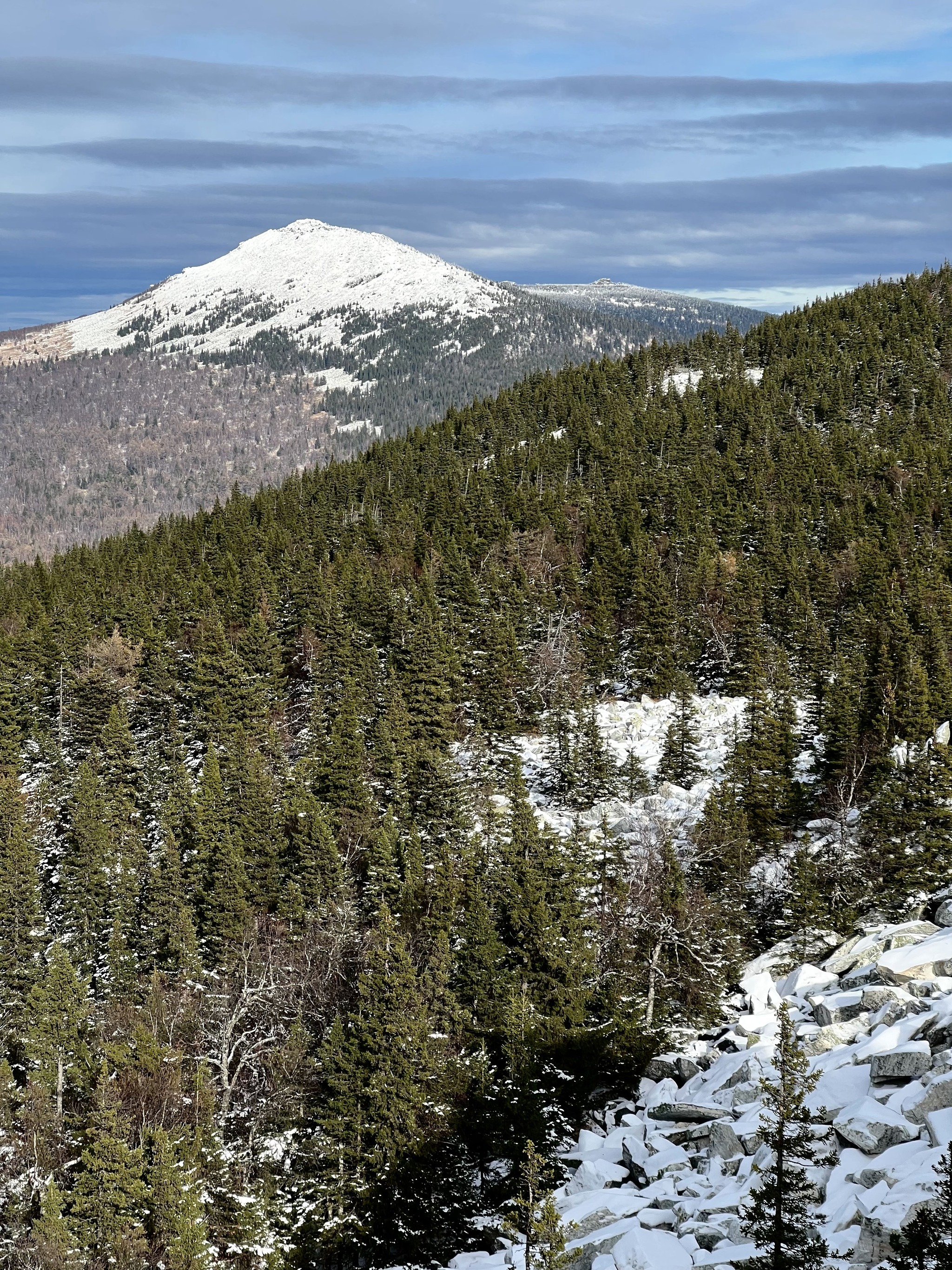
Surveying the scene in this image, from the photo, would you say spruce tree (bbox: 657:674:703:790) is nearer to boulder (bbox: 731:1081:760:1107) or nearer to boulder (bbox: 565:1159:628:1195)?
boulder (bbox: 731:1081:760:1107)

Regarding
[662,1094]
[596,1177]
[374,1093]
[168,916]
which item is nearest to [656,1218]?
[596,1177]

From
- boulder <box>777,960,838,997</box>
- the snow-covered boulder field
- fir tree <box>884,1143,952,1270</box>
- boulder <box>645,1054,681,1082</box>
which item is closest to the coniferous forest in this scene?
boulder <box>645,1054,681,1082</box>

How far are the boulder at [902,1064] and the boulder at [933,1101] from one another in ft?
5.52

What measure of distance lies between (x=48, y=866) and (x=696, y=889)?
46831 millimetres

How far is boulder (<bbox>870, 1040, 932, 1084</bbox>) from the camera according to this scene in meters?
24.1

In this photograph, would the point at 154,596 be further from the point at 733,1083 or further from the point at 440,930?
the point at 733,1083

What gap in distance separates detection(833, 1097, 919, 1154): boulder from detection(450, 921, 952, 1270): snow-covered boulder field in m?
0.03

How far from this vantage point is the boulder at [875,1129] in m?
21.7

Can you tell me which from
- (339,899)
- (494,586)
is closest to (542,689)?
(494,586)

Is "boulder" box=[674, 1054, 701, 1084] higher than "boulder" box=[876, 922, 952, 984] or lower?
lower

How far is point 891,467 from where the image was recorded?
10519cm

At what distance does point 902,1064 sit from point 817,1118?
17.9 feet

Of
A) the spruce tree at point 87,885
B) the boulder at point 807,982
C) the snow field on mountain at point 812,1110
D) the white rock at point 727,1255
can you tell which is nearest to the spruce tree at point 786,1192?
the snow field on mountain at point 812,1110

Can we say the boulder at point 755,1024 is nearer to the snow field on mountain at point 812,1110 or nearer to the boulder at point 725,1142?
the snow field on mountain at point 812,1110
